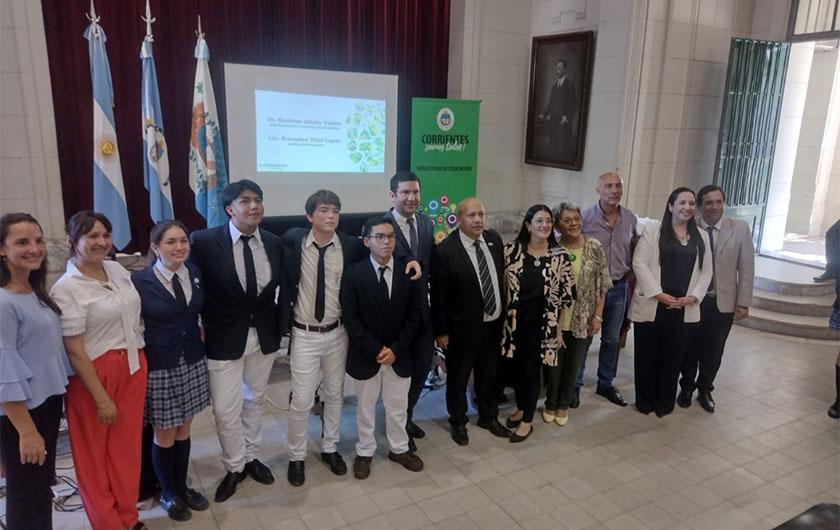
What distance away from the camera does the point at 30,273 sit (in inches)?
87.8

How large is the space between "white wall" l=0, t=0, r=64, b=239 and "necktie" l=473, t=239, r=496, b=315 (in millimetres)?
3644

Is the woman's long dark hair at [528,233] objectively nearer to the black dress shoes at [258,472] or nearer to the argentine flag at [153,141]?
the black dress shoes at [258,472]

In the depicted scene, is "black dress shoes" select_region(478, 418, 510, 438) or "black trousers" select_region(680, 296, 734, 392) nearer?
"black dress shoes" select_region(478, 418, 510, 438)

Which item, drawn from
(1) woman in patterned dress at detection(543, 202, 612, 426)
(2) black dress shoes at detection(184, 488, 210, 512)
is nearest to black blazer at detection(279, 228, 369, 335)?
(2) black dress shoes at detection(184, 488, 210, 512)

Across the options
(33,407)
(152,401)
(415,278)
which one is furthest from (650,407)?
(33,407)

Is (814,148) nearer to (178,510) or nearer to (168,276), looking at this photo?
(168,276)

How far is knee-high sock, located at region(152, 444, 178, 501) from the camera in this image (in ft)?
9.04

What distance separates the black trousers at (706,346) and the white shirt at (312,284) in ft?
8.31

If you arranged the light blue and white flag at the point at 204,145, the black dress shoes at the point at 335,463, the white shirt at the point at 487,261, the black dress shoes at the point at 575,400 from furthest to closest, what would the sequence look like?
the light blue and white flag at the point at 204,145 → the black dress shoes at the point at 575,400 → the white shirt at the point at 487,261 → the black dress shoes at the point at 335,463

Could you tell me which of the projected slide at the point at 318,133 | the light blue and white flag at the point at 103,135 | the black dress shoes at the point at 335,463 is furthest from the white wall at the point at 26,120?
the black dress shoes at the point at 335,463

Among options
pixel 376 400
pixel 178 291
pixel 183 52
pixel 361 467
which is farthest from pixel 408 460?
pixel 183 52

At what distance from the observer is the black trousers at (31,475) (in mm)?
2266

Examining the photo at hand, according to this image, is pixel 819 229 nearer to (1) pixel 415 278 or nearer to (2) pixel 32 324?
(1) pixel 415 278

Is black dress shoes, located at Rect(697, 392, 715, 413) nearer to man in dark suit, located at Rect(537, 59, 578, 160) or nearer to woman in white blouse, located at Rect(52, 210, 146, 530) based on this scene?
man in dark suit, located at Rect(537, 59, 578, 160)
